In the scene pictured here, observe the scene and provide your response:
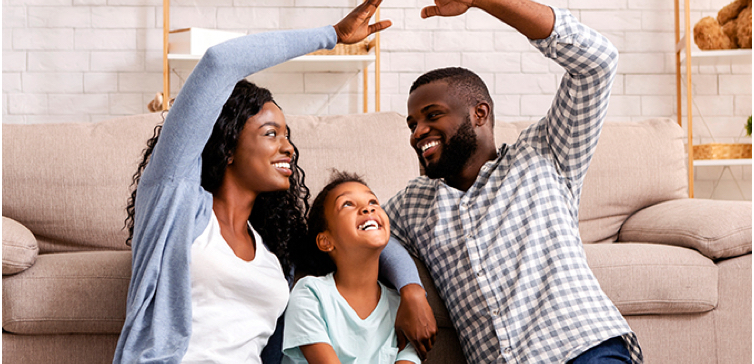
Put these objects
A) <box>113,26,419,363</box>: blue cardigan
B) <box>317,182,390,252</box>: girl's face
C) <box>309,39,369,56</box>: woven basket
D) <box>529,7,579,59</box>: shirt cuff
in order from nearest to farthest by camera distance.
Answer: <box>113,26,419,363</box>: blue cardigan < <box>529,7,579,59</box>: shirt cuff < <box>317,182,390,252</box>: girl's face < <box>309,39,369,56</box>: woven basket

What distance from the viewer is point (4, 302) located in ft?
4.37

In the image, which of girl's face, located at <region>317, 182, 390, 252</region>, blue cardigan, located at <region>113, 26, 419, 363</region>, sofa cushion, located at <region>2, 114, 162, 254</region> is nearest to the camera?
blue cardigan, located at <region>113, 26, 419, 363</region>

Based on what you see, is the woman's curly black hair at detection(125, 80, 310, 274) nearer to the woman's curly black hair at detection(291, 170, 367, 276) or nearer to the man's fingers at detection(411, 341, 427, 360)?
the woman's curly black hair at detection(291, 170, 367, 276)

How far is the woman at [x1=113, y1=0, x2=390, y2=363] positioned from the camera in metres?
1.02

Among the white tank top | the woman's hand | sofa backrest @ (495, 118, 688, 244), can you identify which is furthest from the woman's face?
sofa backrest @ (495, 118, 688, 244)

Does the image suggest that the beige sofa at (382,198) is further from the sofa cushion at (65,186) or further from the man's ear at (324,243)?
the man's ear at (324,243)

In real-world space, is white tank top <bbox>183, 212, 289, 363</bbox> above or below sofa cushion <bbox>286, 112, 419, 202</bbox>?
below

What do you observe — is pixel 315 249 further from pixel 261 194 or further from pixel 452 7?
pixel 452 7

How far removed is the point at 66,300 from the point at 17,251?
0.51 ft

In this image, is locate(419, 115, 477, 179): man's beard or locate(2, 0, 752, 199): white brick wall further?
locate(2, 0, 752, 199): white brick wall

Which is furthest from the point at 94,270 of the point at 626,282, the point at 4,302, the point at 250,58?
the point at 626,282

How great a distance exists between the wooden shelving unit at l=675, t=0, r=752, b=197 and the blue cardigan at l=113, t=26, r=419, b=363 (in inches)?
85.1

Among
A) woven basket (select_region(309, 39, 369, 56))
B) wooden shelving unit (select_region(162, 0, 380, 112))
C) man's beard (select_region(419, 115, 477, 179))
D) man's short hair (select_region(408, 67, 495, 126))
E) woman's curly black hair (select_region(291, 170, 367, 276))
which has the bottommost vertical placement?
woman's curly black hair (select_region(291, 170, 367, 276))

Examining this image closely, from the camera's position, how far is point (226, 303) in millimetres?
1105
